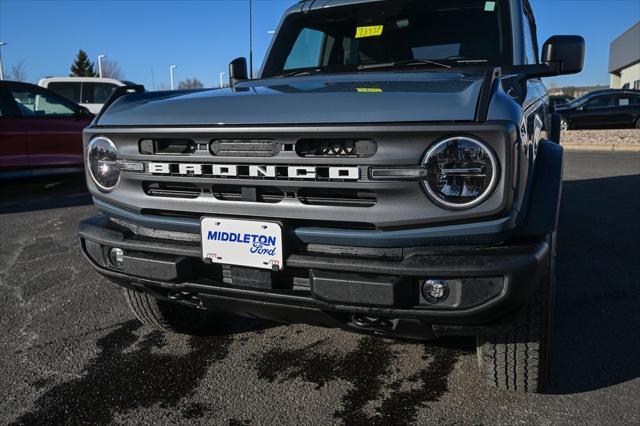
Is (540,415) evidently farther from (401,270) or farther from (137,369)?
(137,369)

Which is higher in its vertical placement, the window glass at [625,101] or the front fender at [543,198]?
Answer: the window glass at [625,101]

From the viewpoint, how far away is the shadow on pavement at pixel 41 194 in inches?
281

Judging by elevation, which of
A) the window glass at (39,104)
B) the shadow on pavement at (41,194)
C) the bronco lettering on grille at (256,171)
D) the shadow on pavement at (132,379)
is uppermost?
the window glass at (39,104)

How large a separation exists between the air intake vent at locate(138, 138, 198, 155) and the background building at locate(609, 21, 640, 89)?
4313 centimetres

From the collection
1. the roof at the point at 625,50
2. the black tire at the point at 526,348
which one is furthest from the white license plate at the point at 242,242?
the roof at the point at 625,50

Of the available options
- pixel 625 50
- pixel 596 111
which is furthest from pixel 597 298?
pixel 625 50

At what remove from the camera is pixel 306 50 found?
11.9ft

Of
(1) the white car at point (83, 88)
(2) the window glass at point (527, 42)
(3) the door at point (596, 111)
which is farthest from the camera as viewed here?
(3) the door at point (596, 111)

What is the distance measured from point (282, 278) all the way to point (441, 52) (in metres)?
1.81

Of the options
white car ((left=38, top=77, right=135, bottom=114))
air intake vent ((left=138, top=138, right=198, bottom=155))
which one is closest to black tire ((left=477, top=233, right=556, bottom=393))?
air intake vent ((left=138, top=138, right=198, bottom=155))

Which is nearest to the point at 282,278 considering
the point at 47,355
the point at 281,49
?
the point at 47,355

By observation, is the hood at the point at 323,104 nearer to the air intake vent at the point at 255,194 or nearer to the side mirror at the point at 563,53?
the air intake vent at the point at 255,194

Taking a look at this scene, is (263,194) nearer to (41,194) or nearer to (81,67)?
(41,194)

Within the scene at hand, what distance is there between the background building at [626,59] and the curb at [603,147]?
28.8m
